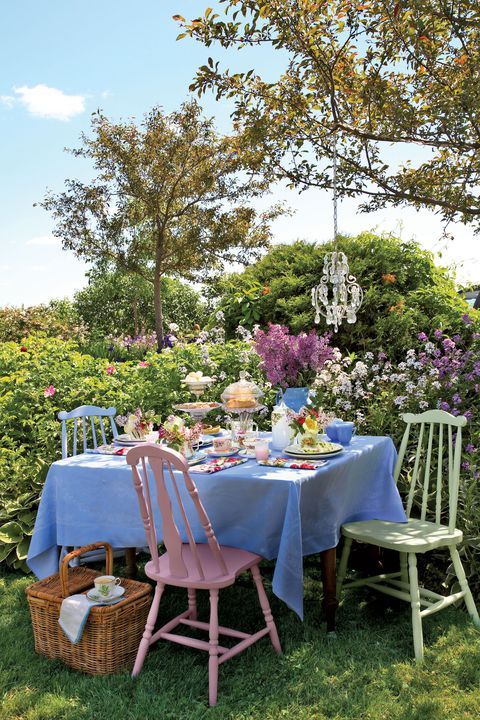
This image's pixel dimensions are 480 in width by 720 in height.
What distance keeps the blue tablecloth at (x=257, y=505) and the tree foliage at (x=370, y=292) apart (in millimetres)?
2255

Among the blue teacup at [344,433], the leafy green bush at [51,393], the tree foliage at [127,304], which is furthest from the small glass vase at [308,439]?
the tree foliage at [127,304]

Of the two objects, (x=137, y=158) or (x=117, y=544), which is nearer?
(x=117, y=544)

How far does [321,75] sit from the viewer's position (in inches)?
167

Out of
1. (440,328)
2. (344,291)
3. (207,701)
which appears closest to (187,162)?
(440,328)

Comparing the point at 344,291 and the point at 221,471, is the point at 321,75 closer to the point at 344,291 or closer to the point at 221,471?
the point at 344,291

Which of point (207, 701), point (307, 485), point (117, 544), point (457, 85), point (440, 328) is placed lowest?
point (207, 701)

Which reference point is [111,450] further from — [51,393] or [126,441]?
[51,393]

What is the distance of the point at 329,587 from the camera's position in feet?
9.91

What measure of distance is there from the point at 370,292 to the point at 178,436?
3.21m

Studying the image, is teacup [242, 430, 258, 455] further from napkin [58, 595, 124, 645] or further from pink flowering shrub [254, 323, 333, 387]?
napkin [58, 595, 124, 645]

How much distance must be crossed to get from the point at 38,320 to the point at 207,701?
1082 cm

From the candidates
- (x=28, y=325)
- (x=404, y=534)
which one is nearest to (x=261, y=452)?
(x=404, y=534)

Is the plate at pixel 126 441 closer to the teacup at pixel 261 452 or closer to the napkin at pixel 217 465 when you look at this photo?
the napkin at pixel 217 465

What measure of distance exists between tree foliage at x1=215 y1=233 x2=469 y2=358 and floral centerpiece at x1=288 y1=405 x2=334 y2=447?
239 centimetres
